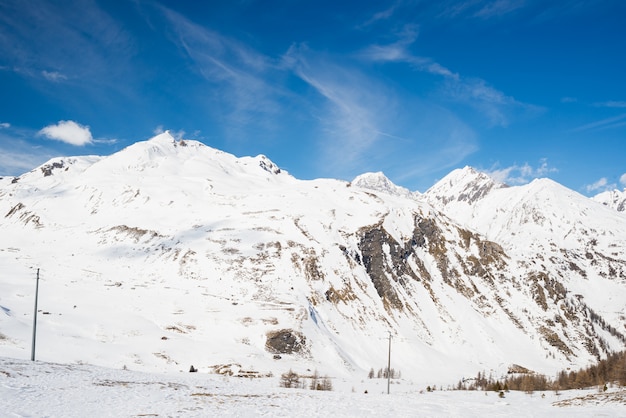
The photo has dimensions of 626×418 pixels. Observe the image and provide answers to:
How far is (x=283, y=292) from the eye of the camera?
11838 cm

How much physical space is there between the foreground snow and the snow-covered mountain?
21.7 metres

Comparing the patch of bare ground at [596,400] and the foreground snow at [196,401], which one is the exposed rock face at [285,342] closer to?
the foreground snow at [196,401]

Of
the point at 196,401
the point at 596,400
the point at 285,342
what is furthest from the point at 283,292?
the point at 596,400

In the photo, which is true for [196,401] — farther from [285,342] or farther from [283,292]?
[283,292]

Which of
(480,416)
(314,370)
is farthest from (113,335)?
(480,416)

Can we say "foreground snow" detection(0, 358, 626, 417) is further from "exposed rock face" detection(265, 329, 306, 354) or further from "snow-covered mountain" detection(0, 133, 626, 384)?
"exposed rock face" detection(265, 329, 306, 354)

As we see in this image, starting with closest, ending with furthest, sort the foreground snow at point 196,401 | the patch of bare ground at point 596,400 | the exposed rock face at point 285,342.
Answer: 1. the foreground snow at point 196,401
2. the patch of bare ground at point 596,400
3. the exposed rock face at point 285,342

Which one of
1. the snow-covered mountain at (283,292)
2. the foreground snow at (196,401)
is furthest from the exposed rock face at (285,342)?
the foreground snow at (196,401)

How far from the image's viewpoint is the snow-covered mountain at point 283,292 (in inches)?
3054

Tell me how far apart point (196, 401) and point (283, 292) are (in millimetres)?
91578

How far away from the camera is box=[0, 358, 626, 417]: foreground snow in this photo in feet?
76.6

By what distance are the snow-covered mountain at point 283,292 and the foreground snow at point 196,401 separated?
2174 cm

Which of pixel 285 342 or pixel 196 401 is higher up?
pixel 196 401

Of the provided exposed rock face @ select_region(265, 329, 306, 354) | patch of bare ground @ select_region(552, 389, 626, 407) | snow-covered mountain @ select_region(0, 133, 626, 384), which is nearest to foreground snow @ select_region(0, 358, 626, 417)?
patch of bare ground @ select_region(552, 389, 626, 407)
